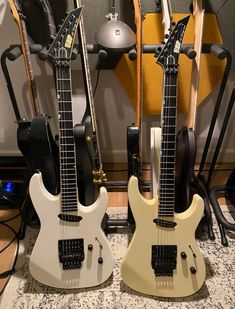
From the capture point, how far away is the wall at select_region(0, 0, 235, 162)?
1538 mm

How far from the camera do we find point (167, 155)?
44.8 inches

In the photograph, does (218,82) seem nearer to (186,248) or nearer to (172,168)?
(172,168)

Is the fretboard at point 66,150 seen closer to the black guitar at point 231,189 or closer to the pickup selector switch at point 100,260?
the pickup selector switch at point 100,260

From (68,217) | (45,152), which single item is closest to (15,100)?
(45,152)

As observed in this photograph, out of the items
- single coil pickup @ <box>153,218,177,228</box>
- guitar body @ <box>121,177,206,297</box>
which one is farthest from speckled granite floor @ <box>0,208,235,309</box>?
single coil pickup @ <box>153,218,177,228</box>

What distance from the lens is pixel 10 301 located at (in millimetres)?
1199

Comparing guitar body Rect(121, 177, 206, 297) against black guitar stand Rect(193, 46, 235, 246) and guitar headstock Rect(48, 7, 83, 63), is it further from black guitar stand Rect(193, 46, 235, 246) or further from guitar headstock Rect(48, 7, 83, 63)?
guitar headstock Rect(48, 7, 83, 63)

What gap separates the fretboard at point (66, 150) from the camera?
113 centimetres

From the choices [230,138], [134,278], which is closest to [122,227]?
[134,278]

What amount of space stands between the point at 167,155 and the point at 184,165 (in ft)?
0.36

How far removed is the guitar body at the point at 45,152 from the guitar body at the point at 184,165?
476mm

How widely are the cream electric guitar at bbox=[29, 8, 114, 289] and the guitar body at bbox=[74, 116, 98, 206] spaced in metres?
0.05

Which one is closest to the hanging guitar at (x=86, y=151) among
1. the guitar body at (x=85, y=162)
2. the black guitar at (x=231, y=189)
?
the guitar body at (x=85, y=162)

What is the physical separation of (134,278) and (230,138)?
1136 millimetres
